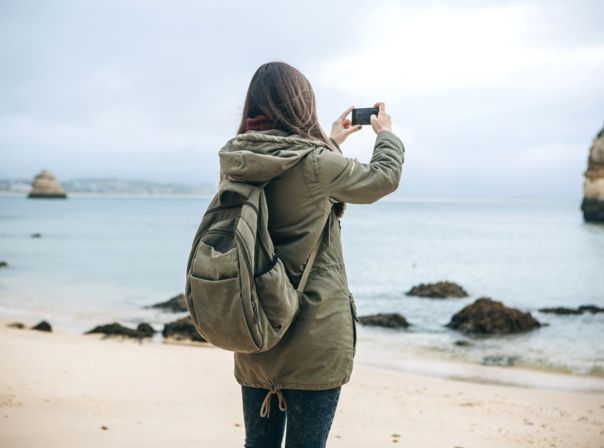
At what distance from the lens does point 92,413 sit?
523cm

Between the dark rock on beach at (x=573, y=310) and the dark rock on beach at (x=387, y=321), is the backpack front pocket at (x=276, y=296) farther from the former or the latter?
the dark rock on beach at (x=573, y=310)

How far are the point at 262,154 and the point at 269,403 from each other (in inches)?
39.4

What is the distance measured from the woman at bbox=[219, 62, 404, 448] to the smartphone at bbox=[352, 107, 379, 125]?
343 millimetres

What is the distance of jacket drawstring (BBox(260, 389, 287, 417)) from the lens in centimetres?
232

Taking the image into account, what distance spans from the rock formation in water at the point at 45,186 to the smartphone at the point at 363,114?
148416mm

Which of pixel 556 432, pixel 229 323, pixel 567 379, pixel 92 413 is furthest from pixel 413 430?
pixel 567 379

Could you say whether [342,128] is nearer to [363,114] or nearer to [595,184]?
[363,114]

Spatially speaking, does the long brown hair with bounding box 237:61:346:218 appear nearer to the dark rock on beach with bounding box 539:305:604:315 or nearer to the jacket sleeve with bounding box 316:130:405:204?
the jacket sleeve with bounding box 316:130:405:204

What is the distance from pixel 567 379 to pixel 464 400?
2.98 meters

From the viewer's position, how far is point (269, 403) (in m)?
2.37

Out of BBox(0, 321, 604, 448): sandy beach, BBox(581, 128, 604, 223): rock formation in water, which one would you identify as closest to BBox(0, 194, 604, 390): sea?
BBox(0, 321, 604, 448): sandy beach

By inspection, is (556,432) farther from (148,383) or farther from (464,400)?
(148,383)

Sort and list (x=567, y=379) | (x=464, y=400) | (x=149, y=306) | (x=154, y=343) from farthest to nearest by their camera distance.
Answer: (x=149, y=306) → (x=154, y=343) → (x=567, y=379) → (x=464, y=400)

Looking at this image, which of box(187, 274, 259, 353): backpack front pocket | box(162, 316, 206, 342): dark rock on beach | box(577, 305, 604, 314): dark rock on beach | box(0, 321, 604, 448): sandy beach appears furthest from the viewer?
box(577, 305, 604, 314): dark rock on beach
